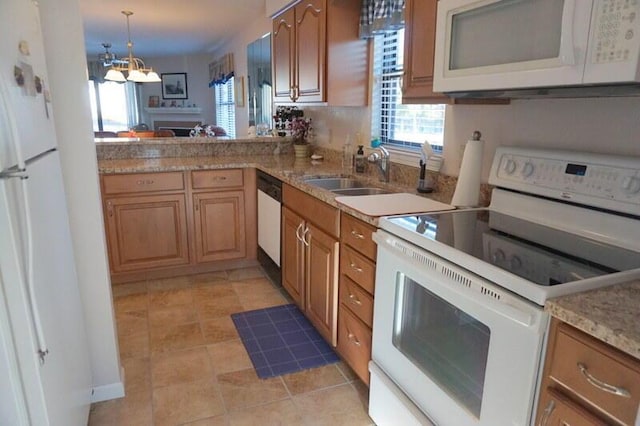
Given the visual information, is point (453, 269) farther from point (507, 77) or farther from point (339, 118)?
point (339, 118)

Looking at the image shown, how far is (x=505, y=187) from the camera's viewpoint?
1.72 meters

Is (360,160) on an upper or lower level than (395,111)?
lower

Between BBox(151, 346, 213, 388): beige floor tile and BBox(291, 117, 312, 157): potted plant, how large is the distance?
1.89 metres

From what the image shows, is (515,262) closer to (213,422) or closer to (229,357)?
(213,422)

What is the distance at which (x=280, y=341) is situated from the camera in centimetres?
247

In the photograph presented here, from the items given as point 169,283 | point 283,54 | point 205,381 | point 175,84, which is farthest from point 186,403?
point 175,84

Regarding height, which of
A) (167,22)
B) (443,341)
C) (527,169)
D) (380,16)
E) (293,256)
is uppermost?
(167,22)

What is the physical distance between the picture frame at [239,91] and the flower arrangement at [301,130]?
301 cm

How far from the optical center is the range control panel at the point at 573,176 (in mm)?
1295

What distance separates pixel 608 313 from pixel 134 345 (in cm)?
228

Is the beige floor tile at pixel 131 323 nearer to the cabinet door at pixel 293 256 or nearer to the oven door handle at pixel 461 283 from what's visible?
the cabinet door at pixel 293 256

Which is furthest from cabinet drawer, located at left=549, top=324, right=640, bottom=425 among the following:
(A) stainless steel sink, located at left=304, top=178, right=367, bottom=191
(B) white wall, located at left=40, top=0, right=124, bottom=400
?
(A) stainless steel sink, located at left=304, top=178, right=367, bottom=191

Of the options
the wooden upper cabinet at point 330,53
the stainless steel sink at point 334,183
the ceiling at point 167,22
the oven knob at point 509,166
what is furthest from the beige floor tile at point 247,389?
the ceiling at point 167,22

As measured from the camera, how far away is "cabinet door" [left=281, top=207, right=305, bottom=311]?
2.58 m
